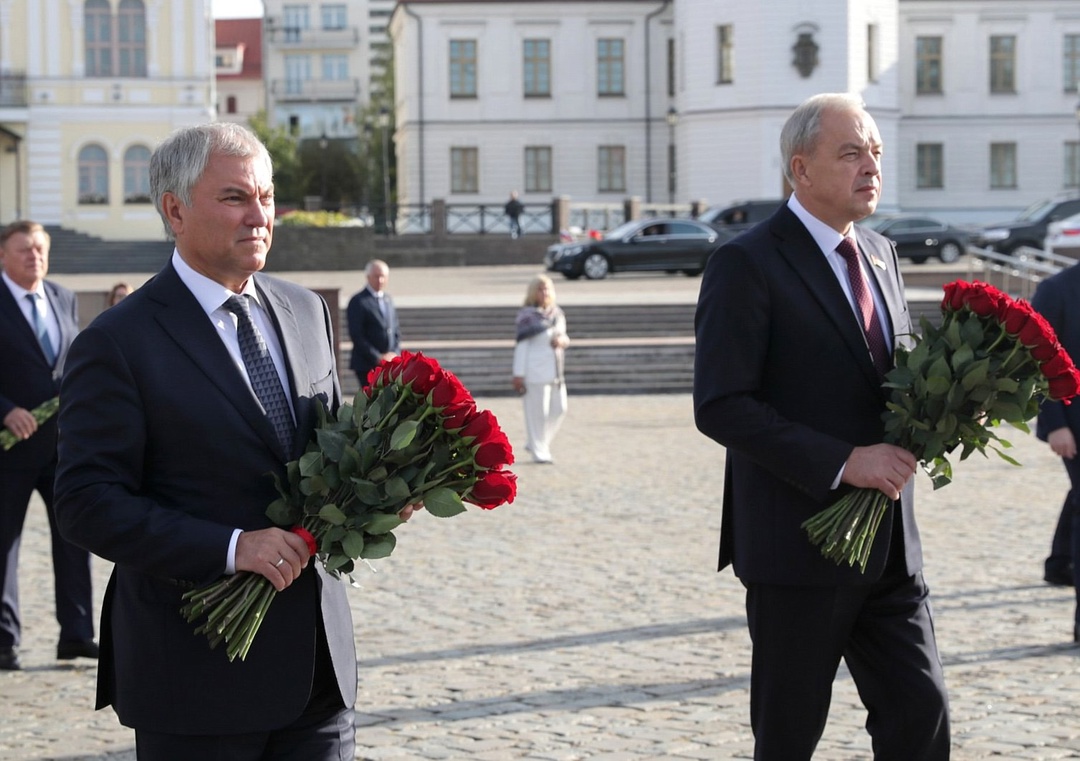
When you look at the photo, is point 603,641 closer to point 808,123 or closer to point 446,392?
point 808,123

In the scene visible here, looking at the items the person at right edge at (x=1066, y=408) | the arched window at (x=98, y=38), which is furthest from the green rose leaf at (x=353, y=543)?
the arched window at (x=98, y=38)

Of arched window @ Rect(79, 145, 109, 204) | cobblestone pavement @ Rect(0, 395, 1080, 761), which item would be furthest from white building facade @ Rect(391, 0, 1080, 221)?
cobblestone pavement @ Rect(0, 395, 1080, 761)

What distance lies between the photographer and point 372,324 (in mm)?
16172

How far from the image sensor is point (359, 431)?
11.3 ft

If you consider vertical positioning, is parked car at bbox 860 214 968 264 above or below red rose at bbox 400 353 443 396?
above

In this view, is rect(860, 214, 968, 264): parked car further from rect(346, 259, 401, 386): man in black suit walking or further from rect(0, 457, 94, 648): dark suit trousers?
rect(0, 457, 94, 648): dark suit trousers

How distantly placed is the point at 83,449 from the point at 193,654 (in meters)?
0.45

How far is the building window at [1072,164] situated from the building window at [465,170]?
2125 cm

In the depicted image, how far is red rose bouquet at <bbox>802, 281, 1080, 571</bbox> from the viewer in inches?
159

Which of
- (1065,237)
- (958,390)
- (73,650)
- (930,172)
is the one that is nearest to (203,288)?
(958,390)

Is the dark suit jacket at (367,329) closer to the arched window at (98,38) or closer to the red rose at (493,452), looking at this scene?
the red rose at (493,452)

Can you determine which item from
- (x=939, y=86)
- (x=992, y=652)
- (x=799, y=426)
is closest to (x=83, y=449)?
(x=799, y=426)

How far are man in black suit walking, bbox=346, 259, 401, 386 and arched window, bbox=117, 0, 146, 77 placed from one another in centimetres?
3941

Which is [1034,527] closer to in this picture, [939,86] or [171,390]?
[171,390]
